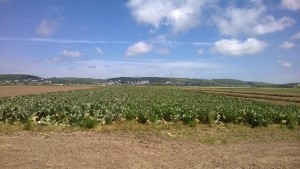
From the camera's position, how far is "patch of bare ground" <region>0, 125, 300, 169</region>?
35.5ft

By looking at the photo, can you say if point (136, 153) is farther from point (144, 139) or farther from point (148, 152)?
point (144, 139)

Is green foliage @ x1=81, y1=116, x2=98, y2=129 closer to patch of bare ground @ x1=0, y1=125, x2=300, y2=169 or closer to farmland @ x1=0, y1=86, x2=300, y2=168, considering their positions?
farmland @ x1=0, y1=86, x2=300, y2=168

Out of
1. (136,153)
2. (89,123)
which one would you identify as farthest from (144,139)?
(89,123)

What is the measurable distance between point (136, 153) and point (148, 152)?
20.5 inches

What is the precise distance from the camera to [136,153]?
40.3ft

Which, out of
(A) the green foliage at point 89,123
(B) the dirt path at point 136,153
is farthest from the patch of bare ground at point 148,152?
(A) the green foliage at point 89,123

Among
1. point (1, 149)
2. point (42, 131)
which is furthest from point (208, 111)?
point (1, 149)

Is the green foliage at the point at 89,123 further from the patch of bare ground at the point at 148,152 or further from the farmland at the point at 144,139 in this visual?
the patch of bare ground at the point at 148,152

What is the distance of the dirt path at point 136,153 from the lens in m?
10.8

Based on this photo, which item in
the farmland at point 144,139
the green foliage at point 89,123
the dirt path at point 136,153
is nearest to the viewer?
the dirt path at point 136,153

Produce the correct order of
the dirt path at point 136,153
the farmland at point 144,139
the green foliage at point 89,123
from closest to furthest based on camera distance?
1. the dirt path at point 136,153
2. the farmland at point 144,139
3. the green foliage at point 89,123

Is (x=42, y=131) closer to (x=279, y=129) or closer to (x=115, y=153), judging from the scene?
(x=115, y=153)

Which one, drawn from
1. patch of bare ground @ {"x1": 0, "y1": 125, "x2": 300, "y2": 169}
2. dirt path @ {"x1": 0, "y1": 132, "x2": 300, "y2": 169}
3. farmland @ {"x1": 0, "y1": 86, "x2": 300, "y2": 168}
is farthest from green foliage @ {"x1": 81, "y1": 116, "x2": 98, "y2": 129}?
dirt path @ {"x1": 0, "y1": 132, "x2": 300, "y2": 169}

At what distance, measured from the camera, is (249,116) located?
23.4m
